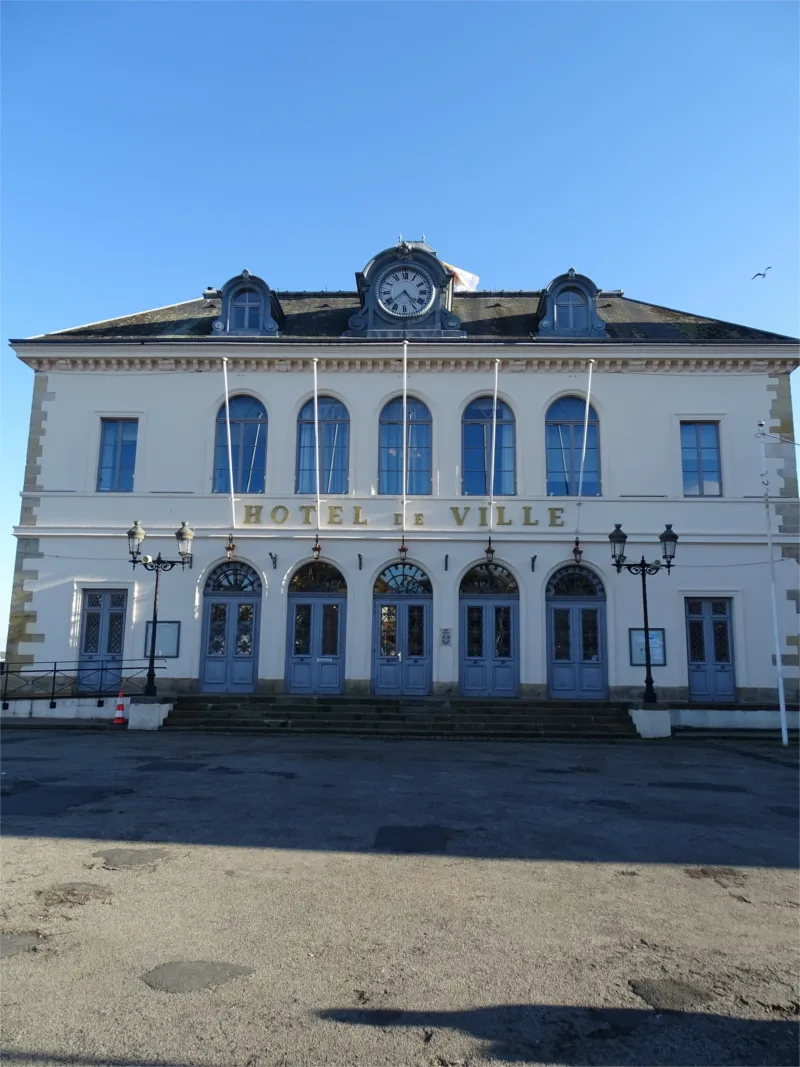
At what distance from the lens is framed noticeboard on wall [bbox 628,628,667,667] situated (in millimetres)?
17703

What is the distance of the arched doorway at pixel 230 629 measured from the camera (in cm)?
1791

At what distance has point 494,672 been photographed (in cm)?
1783

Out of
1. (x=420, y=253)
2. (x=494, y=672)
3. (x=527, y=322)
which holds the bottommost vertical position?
(x=494, y=672)

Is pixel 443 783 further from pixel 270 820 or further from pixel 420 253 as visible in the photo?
pixel 420 253

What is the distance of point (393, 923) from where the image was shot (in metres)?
4.66

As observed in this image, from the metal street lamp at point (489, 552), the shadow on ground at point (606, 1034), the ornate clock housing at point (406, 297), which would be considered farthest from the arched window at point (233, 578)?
the shadow on ground at point (606, 1034)

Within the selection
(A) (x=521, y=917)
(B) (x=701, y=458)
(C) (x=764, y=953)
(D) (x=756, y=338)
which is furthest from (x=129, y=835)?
(D) (x=756, y=338)

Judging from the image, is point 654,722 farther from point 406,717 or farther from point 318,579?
point 318,579

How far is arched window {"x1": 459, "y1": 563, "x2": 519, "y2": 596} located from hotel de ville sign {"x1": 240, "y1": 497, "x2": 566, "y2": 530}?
3.49ft

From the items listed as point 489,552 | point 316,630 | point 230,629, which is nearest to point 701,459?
point 489,552

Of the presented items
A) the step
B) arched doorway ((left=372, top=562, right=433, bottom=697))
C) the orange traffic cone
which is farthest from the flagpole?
the orange traffic cone

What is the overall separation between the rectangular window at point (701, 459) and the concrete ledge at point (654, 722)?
5935 mm

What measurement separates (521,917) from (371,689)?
13.1m

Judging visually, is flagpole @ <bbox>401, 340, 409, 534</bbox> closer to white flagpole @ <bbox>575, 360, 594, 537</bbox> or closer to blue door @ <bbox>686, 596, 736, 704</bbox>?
white flagpole @ <bbox>575, 360, 594, 537</bbox>
